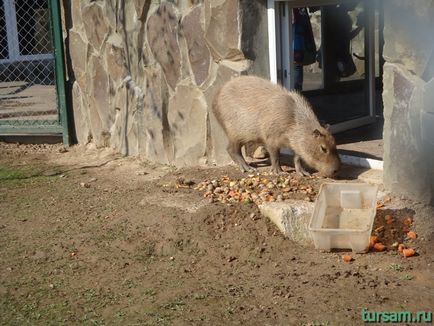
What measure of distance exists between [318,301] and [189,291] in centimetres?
72

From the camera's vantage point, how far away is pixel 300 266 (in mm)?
4332

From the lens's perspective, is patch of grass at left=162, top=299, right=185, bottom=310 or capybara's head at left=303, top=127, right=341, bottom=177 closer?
patch of grass at left=162, top=299, right=185, bottom=310

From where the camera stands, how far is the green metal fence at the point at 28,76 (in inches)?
318

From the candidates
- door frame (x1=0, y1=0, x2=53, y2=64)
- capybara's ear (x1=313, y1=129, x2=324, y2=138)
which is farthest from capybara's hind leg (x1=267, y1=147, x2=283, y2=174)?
door frame (x1=0, y1=0, x2=53, y2=64)

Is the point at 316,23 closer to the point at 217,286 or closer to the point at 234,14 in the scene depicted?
the point at 234,14

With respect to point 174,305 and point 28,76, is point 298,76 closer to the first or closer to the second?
point 174,305

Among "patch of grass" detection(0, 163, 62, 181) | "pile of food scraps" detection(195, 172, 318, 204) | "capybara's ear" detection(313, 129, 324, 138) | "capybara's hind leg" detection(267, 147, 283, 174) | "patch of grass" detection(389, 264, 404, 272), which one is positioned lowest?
"patch of grass" detection(389, 264, 404, 272)

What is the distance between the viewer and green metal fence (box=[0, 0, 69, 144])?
8.09 metres

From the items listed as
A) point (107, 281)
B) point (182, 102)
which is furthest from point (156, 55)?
point (107, 281)

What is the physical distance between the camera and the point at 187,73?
6543 mm

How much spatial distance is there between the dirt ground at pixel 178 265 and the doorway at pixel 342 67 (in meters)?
1.58

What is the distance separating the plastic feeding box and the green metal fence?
3822mm

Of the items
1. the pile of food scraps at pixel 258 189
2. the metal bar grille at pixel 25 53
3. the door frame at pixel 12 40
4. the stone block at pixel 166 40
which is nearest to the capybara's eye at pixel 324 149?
the pile of food scraps at pixel 258 189

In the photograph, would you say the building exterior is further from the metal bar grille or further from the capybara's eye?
the metal bar grille
